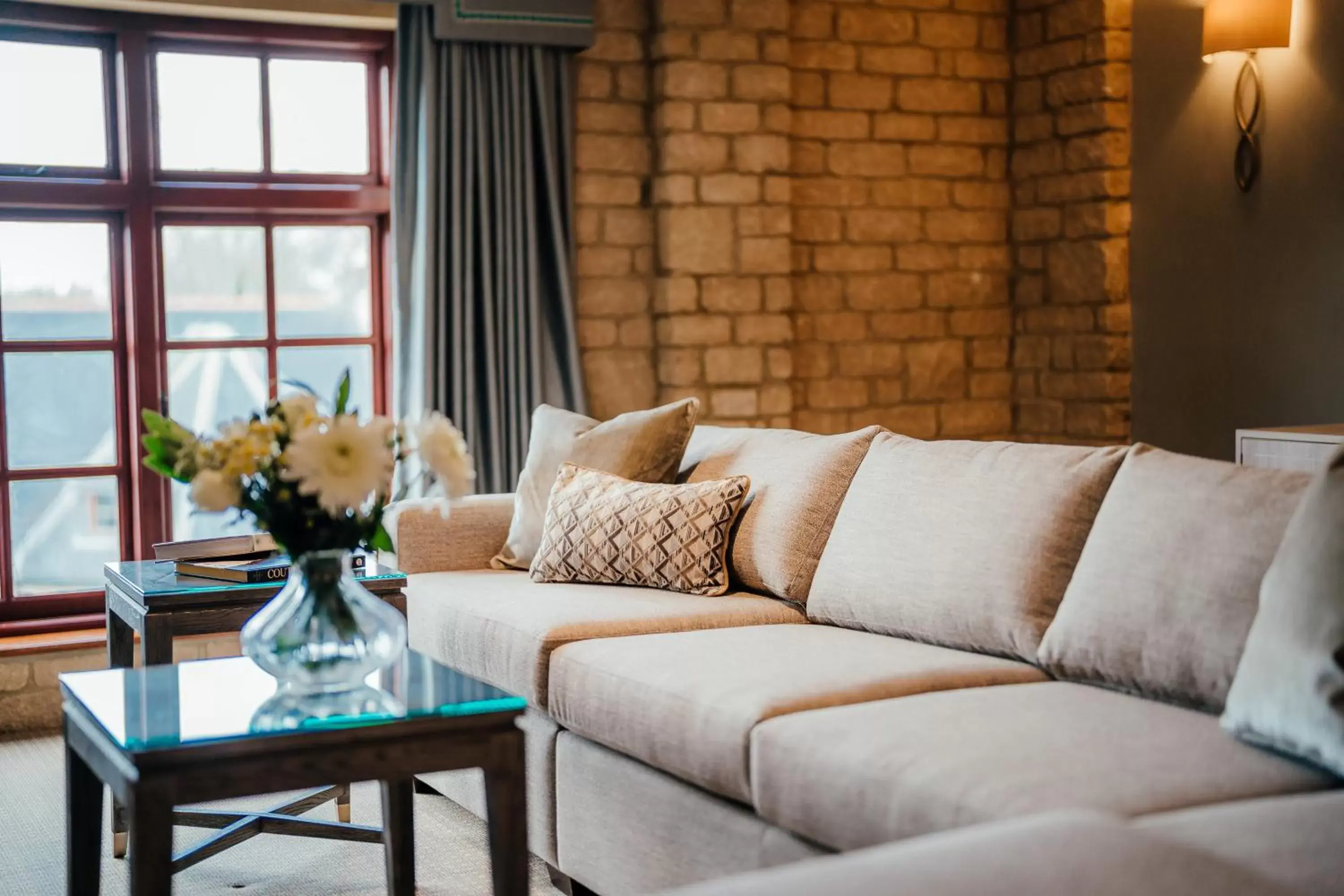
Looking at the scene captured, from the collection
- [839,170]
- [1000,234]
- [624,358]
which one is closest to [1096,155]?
[1000,234]

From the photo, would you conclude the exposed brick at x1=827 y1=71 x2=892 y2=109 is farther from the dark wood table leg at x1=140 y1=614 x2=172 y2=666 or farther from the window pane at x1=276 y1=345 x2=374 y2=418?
the dark wood table leg at x1=140 y1=614 x2=172 y2=666

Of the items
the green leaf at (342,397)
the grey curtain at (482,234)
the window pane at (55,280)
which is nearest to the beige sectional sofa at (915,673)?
the green leaf at (342,397)

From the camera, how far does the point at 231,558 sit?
3.38m

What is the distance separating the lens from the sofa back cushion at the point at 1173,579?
218 cm

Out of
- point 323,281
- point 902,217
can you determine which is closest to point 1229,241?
point 902,217

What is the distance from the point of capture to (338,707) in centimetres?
220

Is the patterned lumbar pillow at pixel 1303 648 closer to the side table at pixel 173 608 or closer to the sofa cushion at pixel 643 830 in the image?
the sofa cushion at pixel 643 830

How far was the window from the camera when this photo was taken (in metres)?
4.51

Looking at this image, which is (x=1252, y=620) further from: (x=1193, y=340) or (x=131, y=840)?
(x=1193, y=340)

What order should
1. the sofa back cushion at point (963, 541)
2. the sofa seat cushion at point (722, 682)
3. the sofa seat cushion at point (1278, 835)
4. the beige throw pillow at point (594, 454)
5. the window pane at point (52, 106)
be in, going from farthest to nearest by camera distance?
the window pane at point (52, 106), the beige throw pillow at point (594, 454), the sofa back cushion at point (963, 541), the sofa seat cushion at point (722, 682), the sofa seat cushion at point (1278, 835)

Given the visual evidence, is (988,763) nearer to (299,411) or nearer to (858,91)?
(299,411)

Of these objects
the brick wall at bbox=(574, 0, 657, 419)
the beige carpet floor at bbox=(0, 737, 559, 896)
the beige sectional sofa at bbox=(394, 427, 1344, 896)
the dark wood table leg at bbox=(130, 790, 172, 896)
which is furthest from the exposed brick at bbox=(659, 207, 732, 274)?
the dark wood table leg at bbox=(130, 790, 172, 896)

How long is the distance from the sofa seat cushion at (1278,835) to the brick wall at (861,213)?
328 cm

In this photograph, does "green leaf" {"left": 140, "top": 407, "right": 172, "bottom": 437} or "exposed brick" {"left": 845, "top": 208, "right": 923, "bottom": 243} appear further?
"exposed brick" {"left": 845, "top": 208, "right": 923, "bottom": 243}
